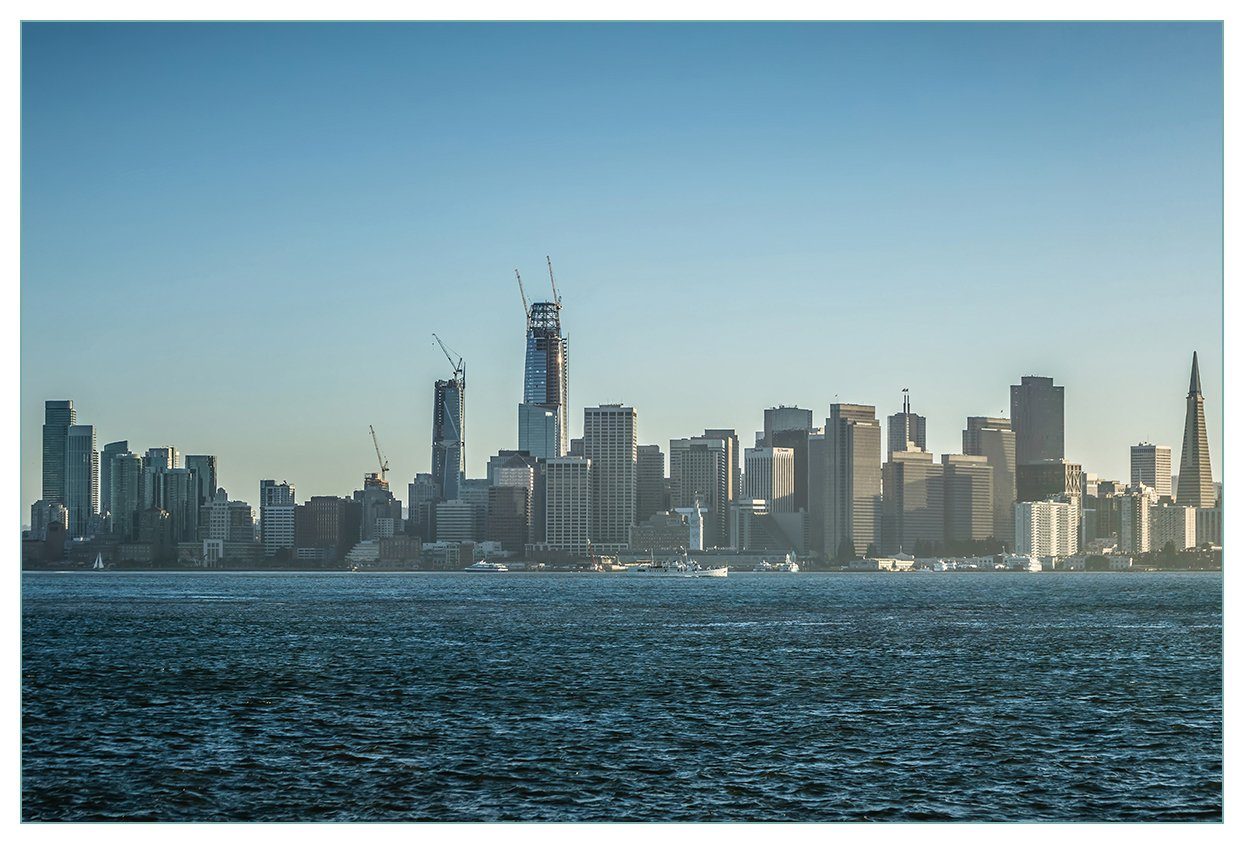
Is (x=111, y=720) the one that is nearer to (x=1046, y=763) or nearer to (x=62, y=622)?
(x=1046, y=763)

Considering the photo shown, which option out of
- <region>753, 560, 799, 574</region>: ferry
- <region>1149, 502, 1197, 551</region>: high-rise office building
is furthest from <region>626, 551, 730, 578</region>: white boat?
<region>1149, 502, 1197, 551</region>: high-rise office building

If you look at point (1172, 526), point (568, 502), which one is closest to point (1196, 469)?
point (1172, 526)

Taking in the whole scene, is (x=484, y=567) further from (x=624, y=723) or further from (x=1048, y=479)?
(x=624, y=723)

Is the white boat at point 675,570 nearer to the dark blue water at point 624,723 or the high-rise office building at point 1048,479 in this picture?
the high-rise office building at point 1048,479

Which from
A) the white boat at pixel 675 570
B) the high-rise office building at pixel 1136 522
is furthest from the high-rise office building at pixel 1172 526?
the white boat at pixel 675 570

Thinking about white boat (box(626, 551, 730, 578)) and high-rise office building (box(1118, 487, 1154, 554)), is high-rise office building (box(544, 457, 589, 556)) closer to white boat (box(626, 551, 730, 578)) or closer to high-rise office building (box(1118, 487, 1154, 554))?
white boat (box(626, 551, 730, 578))
